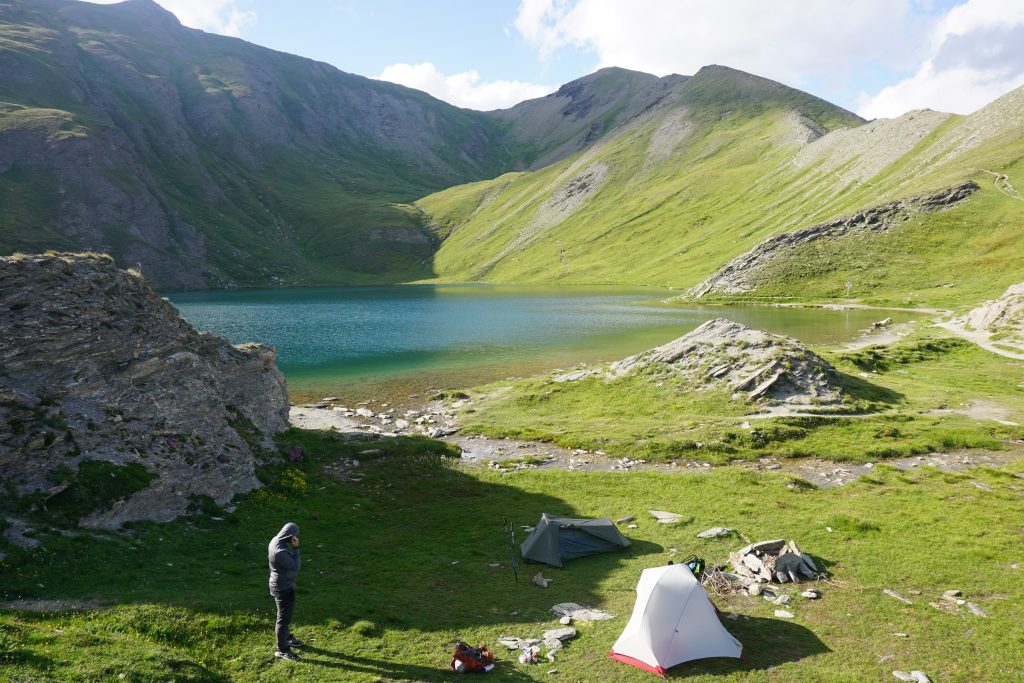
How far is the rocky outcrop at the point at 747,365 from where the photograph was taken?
4328 centimetres

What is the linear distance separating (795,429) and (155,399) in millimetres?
38448

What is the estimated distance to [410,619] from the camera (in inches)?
688

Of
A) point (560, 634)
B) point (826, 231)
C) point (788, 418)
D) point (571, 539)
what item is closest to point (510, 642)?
point (560, 634)

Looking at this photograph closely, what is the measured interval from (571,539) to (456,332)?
75.4 m

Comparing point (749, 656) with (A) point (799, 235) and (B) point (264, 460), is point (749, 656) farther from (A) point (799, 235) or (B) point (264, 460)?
(A) point (799, 235)

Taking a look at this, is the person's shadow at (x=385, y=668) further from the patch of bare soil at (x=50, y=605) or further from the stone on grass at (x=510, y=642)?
the patch of bare soil at (x=50, y=605)

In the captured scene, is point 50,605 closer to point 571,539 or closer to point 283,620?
point 283,620

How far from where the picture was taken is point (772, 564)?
765 inches

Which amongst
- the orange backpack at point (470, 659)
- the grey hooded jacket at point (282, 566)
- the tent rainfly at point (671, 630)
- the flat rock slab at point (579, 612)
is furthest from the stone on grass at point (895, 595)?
the grey hooded jacket at point (282, 566)

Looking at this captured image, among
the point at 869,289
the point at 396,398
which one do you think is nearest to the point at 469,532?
the point at 396,398

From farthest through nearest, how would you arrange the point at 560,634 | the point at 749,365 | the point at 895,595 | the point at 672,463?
the point at 749,365 < the point at 672,463 < the point at 895,595 < the point at 560,634

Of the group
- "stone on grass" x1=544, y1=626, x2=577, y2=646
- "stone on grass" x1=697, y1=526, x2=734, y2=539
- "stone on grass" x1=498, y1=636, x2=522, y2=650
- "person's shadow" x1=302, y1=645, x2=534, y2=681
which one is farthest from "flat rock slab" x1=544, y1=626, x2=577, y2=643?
"stone on grass" x1=697, y1=526, x2=734, y2=539

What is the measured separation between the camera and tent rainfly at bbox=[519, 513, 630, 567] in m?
22.0

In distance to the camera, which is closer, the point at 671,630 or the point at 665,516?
the point at 671,630
